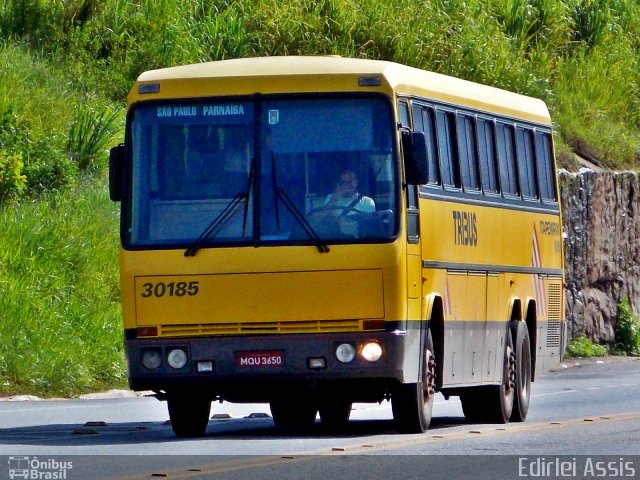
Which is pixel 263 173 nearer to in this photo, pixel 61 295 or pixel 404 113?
pixel 404 113

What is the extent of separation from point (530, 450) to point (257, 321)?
2.44 meters

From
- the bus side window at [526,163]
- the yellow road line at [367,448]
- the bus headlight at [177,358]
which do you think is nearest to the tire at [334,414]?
the yellow road line at [367,448]

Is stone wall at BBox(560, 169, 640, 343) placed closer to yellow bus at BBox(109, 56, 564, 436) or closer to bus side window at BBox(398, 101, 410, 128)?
yellow bus at BBox(109, 56, 564, 436)

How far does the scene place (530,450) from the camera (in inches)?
519

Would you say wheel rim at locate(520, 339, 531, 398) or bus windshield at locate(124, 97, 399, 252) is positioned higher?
bus windshield at locate(124, 97, 399, 252)

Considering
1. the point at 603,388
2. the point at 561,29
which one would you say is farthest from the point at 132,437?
the point at 561,29

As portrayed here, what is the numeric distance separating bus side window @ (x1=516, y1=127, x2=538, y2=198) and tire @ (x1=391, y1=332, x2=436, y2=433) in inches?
157

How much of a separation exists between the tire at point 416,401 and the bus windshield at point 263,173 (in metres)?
1.36

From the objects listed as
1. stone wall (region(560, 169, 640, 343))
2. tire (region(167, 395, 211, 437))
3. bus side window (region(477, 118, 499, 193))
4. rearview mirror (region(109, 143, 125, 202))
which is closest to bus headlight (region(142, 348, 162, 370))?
tire (region(167, 395, 211, 437))

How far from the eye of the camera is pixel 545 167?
64.3 feet

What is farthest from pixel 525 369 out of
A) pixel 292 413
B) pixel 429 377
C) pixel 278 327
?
pixel 278 327

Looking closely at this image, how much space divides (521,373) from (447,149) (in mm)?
3077

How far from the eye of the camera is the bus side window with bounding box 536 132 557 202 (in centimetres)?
1933

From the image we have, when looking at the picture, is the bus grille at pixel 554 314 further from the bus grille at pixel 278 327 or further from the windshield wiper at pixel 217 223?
the windshield wiper at pixel 217 223
